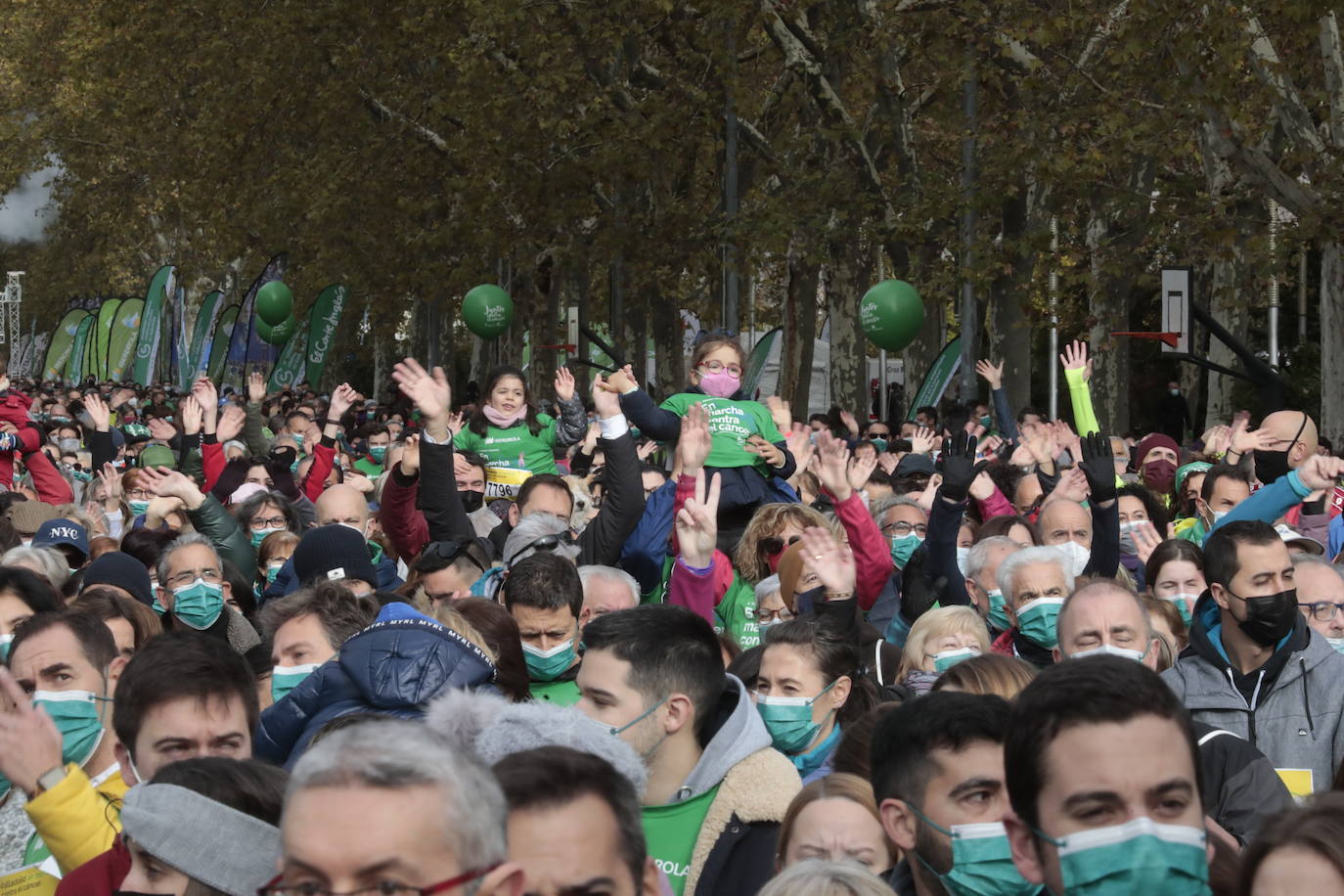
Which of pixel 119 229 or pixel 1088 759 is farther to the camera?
pixel 119 229

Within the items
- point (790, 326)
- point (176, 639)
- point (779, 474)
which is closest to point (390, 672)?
point (176, 639)

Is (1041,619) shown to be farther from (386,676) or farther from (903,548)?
(386,676)

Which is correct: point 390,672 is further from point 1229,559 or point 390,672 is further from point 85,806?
point 1229,559

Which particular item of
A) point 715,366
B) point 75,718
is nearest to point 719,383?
point 715,366

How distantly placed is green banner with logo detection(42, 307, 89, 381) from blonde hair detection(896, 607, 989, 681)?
56.5 metres

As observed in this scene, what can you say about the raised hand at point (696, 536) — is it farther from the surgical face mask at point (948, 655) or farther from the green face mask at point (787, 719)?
the green face mask at point (787, 719)

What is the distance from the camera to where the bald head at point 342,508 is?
1002 centimetres

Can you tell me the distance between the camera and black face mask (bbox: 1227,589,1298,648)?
628 cm

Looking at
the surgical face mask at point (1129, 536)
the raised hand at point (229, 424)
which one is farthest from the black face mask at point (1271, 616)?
the raised hand at point (229, 424)

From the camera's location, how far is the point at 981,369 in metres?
14.8

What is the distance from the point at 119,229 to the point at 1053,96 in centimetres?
4129

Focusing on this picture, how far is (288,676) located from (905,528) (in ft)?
12.8

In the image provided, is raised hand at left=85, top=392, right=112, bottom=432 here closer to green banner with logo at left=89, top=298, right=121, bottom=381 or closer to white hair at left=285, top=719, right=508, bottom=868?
white hair at left=285, top=719, right=508, bottom=868

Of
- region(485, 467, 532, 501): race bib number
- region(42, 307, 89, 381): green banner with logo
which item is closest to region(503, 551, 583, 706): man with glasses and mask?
region(485, 467, 532, 501): race bib number
